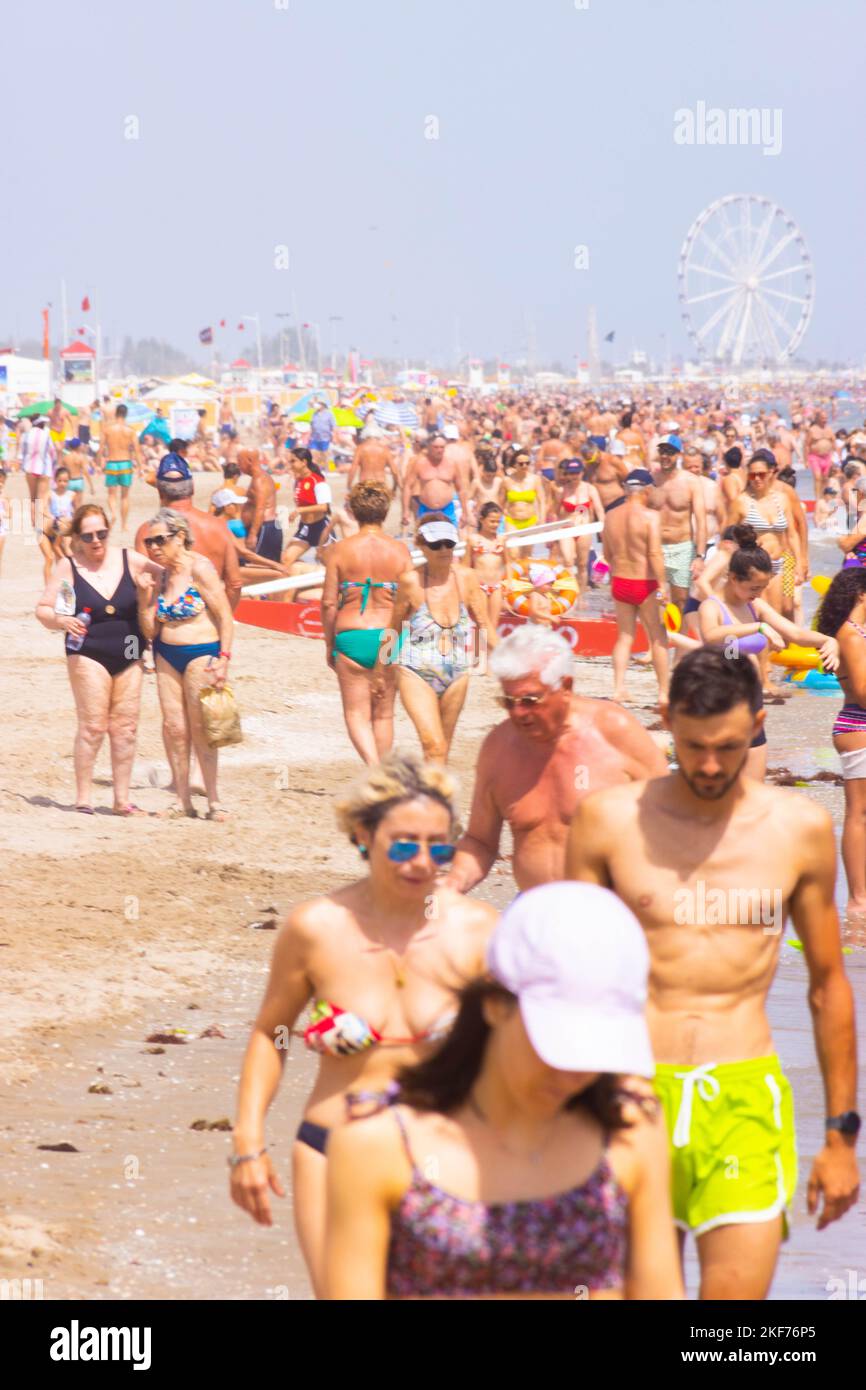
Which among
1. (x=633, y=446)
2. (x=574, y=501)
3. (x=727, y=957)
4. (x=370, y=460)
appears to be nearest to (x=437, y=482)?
(x=370, y=460)

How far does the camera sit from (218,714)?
950cm

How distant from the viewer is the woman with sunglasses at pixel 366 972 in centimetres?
360

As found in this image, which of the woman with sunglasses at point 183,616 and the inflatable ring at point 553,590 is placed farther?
the woman with sunglasses at point 183,616

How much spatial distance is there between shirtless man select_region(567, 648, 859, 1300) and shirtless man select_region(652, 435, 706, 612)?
37.4ft

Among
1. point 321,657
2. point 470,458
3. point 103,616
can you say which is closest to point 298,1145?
point 103,616

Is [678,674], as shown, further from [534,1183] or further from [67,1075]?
[67,1075]

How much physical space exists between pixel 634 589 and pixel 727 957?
960 centimetres

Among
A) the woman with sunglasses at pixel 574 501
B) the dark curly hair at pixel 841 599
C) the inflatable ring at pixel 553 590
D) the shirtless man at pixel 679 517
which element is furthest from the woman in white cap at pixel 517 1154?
the woman with sunglasses at pixel 574 501

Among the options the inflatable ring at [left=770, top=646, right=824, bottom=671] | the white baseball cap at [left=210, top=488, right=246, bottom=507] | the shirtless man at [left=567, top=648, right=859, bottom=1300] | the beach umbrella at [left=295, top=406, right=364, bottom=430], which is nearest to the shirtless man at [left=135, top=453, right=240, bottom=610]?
the inflatable ring at [left=770, top=646, right=824, bottom=671]

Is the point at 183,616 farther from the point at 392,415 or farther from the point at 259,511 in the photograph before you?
the point at 392,415

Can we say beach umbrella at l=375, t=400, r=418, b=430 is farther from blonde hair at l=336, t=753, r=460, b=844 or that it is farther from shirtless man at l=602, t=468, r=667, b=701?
blonde hair at l=336, t=753, r=460, b=844

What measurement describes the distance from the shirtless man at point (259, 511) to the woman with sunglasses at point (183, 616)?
688cm

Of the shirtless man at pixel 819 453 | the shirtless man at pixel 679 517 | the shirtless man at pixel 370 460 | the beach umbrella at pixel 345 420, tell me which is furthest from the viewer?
the beach umbrella at pixel 345 420

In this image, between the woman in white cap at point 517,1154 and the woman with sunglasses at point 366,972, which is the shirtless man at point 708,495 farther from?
the woman in white cap at point 517,1154
